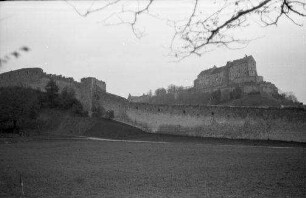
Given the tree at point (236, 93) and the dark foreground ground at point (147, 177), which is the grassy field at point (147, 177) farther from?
the tree at point (236, 93)

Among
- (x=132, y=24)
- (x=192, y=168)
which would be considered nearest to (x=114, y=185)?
(x=192, y=168)

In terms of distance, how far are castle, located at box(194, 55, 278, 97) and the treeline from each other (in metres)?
39.5

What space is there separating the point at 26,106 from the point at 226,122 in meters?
22.6

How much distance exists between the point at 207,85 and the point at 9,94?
184 feet

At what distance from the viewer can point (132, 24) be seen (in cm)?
419

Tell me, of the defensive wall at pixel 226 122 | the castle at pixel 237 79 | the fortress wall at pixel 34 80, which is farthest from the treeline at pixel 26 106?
the castle at pixel 237 79

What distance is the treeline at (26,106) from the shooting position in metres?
30.1

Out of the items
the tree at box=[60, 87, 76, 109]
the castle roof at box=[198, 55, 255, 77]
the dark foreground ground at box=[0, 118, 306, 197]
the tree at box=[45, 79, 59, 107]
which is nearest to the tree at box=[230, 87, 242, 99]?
the castle roof at box=[198, 55, 255, 77]

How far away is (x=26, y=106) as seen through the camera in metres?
31.2

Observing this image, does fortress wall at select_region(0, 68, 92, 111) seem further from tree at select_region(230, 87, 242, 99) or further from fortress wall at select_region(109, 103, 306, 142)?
tree at select_region(230, 87, 242, 99)

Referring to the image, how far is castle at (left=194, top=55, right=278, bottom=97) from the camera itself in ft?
208

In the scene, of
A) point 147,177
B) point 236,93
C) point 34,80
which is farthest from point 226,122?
point 34,80

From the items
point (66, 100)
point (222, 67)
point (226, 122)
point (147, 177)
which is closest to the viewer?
point (147, 177)

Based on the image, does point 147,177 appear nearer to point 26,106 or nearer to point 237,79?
point 26,106
